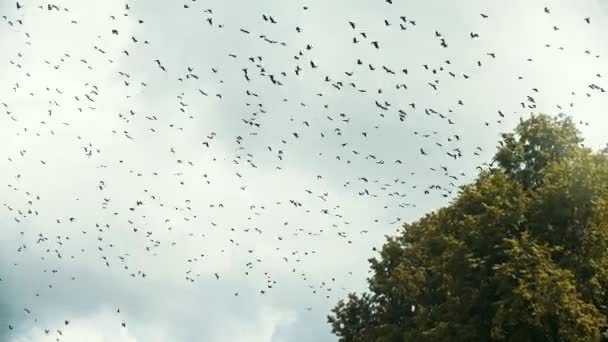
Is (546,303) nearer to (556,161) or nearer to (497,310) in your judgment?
(497,310)

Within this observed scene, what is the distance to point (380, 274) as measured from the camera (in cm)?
4775

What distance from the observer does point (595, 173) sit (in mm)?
36531

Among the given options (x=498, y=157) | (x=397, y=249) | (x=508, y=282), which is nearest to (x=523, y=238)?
(x=508, y=282)

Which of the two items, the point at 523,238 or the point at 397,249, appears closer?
the point at 523,238

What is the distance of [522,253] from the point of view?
34.6 m

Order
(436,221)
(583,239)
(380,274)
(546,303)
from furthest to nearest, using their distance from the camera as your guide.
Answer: (380,274), (436,221), (583,239), (546,303)

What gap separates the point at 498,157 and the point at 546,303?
981 cm

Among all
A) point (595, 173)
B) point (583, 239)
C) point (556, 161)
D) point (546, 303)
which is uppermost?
point (556, 161)

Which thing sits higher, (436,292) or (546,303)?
(436,292)

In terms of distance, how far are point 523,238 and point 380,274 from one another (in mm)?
13834

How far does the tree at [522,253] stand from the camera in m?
33.7

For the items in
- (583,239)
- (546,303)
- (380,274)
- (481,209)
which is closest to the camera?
(546,303)

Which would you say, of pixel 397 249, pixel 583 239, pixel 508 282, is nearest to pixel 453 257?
pixel 508 282

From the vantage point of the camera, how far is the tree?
33656 millimetres
